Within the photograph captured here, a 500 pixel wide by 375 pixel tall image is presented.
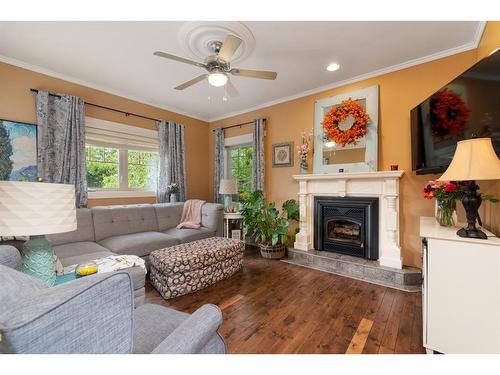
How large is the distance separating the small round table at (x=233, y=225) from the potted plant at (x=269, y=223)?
0.60ft

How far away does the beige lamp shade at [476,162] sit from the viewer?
4.05 feet

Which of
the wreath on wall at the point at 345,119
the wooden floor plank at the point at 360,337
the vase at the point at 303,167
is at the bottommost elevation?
the wooden floor plank at the point at 360,337

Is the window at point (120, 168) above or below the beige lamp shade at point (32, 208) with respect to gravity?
above

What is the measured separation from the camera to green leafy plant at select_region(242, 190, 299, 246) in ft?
11.3

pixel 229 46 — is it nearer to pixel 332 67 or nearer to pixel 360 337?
pixel 332 67

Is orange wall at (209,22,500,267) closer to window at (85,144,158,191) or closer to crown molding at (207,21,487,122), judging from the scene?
crown molding at (207,21,487,122)

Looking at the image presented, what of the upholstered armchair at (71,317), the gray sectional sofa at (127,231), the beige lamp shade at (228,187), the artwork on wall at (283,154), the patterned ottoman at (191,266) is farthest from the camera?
the beige lamp shade at (228,187)

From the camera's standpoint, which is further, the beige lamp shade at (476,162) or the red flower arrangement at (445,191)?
the red flower arrangement at (445,191)

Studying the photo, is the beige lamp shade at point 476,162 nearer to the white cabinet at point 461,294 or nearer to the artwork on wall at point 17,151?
the white cabinet at point 461,294

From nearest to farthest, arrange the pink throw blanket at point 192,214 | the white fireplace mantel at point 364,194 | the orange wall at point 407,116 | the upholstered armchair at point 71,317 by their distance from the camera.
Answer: the upholstered armchair at point 71,317 < the orange wall at point 407,116 < the white fireplace mantel at point 364,194 < the pink throw blanket at point 192,214

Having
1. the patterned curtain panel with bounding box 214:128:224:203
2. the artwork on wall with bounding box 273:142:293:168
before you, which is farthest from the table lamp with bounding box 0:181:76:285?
the patterned curtain panel with bounding box 214:128:224:203

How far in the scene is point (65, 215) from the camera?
1.13m

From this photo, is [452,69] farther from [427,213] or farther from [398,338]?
[398,338]

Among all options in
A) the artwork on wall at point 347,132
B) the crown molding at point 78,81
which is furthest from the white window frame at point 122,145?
the artwork on wall at point 347,132
